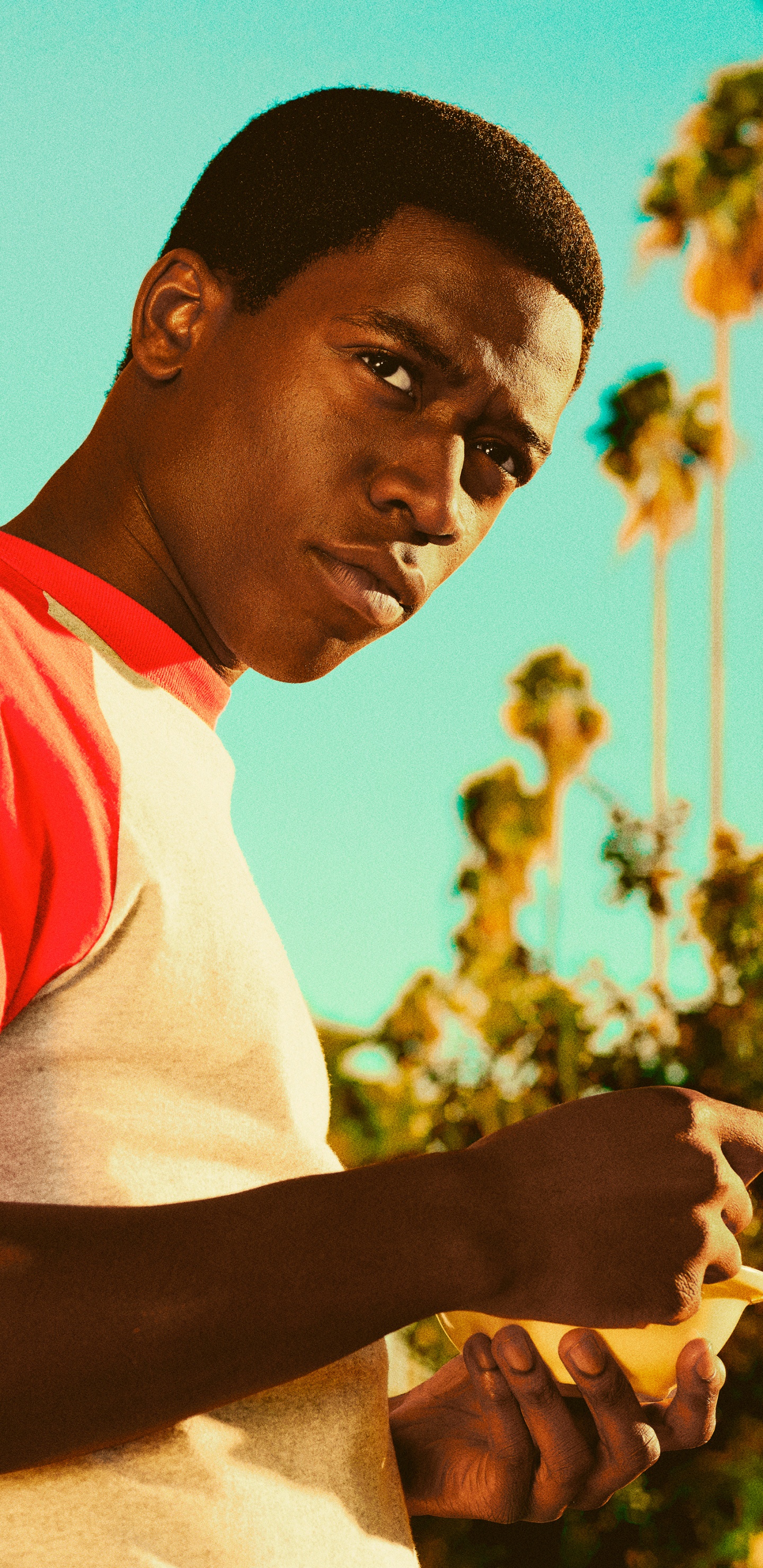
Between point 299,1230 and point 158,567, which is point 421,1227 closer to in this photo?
point 299,1230

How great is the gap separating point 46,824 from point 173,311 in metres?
0.85

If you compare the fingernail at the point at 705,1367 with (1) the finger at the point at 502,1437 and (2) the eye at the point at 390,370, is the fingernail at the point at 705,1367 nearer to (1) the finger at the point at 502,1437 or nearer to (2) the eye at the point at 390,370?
(1) the finger at the point at 502,1437

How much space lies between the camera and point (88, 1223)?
3.80 ft

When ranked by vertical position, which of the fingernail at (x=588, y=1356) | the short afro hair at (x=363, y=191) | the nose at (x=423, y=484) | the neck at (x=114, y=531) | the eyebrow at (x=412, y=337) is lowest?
the fingernail at (x=588, y=1356)

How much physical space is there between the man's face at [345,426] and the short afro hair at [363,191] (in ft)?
0.13

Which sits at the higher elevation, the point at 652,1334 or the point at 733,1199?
the point at 733,1199

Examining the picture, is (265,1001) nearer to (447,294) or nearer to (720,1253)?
(720,1253)

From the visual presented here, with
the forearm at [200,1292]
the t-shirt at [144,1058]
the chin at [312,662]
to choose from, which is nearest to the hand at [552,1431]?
the t-shirt at [144,1058]

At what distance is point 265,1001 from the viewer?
1484 mm

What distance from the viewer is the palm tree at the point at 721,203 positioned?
19.5m

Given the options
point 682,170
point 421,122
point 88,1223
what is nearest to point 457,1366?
→ point 88,1223

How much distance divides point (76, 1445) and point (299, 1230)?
25 centimetres

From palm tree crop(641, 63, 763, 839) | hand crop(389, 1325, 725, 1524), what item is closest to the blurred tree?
hand crop(389, 1325, 725, 1524)

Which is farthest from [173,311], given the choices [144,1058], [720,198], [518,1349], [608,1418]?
[720,198]
